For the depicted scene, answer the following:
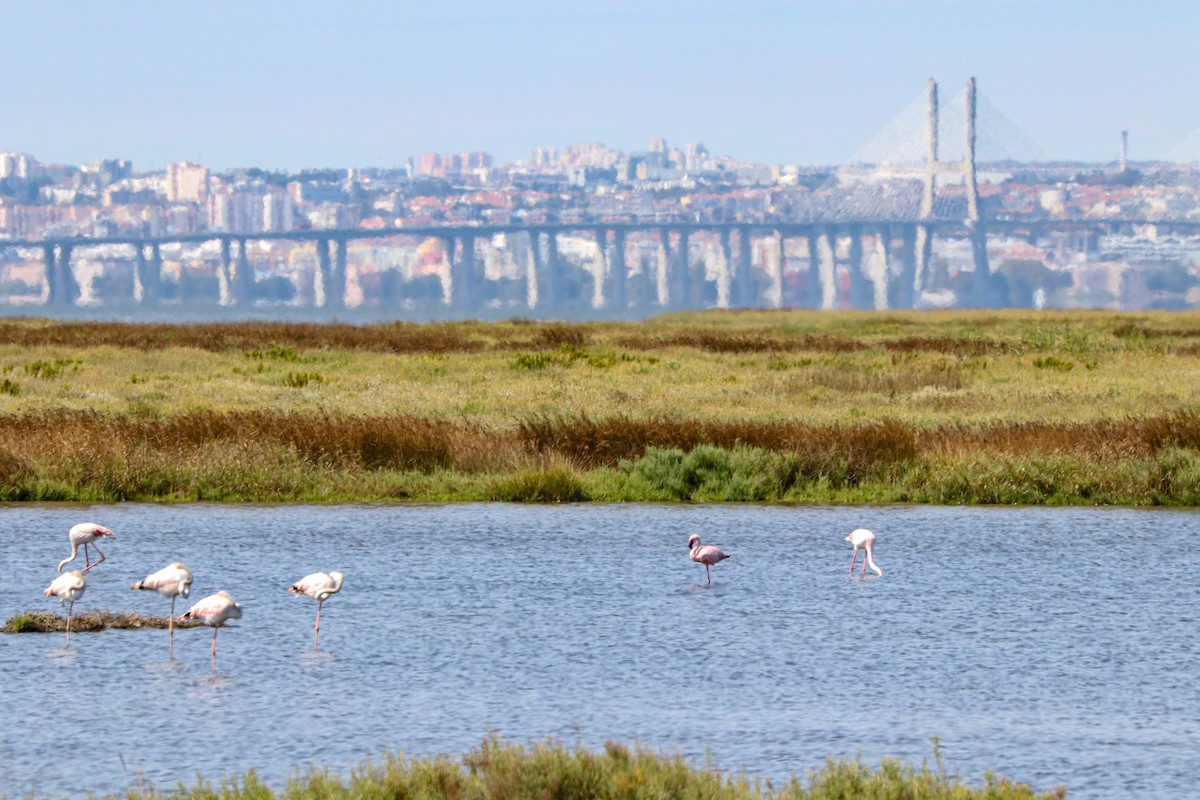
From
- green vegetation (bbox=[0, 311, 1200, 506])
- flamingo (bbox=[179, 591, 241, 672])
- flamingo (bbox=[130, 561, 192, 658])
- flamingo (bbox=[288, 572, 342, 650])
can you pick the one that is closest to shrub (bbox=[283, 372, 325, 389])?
green vegetation (bbox=[0, 311, 1200, 506])

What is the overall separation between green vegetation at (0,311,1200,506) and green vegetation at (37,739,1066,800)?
1343 centimetres

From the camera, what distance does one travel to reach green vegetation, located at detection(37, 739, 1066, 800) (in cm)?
884

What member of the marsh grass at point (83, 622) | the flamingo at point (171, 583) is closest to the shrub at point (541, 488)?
the marsh grass at point (83, 622)

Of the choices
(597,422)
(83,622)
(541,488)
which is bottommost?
(541,488)

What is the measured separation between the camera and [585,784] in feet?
29.5

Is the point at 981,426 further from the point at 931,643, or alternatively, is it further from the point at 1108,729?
the point at 1108,729

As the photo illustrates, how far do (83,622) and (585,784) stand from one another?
6.38 metres

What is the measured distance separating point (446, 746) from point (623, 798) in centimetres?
228

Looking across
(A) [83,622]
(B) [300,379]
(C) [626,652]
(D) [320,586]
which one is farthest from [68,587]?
(B) [300,379]

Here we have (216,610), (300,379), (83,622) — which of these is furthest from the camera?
(300,379)

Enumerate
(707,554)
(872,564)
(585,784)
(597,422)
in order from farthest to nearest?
1. (597,422)
2. (872,564)
3. (707,554)
4. (585,784)

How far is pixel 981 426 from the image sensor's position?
88.9 ft

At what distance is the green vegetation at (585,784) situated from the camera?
884cm

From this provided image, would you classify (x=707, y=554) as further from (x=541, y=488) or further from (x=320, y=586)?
(x=541, y=488)
